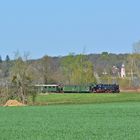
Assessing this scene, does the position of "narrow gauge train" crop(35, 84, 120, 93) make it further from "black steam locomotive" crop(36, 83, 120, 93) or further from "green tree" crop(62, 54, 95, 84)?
"green tree" crop(62, 54, 95, 84)

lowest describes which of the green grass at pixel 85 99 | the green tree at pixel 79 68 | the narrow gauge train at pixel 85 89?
the green grass at pixel 85 99

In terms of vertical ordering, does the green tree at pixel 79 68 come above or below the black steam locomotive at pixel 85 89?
above

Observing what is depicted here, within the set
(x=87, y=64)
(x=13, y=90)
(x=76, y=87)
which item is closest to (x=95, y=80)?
(x=87, y=64)

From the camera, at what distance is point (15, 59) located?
125 meters

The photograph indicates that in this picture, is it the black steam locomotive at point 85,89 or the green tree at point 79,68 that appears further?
the green tree at point 79,68

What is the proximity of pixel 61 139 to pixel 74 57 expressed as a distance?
402 feet

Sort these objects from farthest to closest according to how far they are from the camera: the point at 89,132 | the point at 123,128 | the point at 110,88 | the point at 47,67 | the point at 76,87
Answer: the point at 47,67
the point at 76,87
the point at 110,88
the point at 123,128
the point at 89,132

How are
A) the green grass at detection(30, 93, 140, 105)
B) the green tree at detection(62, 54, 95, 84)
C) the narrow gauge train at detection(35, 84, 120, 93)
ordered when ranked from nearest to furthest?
the green grass at detection(30, 93, 140, 105) < the narrow gauge train at detection(35, 84, 120, 93) < the green tree at detection(62, 54, 95, 84)

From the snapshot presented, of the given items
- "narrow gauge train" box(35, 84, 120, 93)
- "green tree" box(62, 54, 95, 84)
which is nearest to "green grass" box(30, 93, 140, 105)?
"narrow gauge train" box(35, 84, 120, 93)

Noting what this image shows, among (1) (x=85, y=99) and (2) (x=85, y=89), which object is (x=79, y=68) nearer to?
(2) (x=85, y=89)

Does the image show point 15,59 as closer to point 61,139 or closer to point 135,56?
point 135,56

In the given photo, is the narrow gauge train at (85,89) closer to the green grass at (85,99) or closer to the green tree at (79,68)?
the green tree at (79,68)

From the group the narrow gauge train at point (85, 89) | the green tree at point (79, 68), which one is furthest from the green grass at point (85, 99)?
the green tree at point (79, 68)

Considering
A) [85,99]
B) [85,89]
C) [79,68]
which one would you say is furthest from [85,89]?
[85,99]
